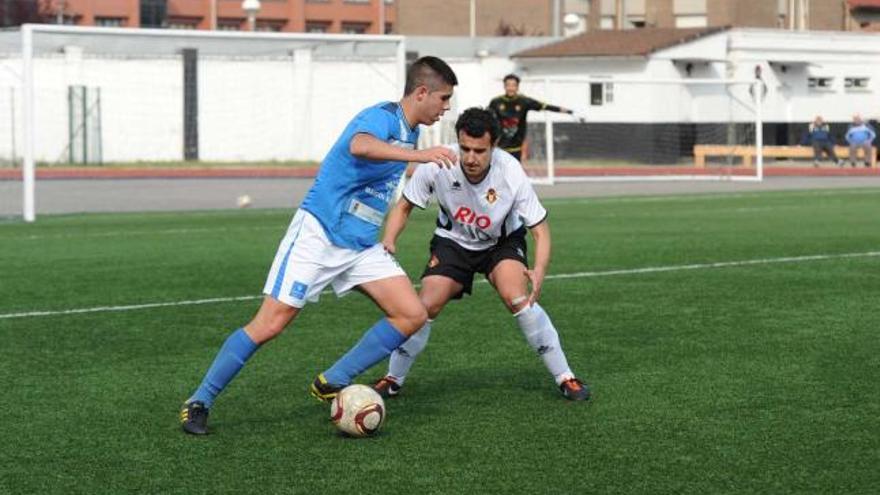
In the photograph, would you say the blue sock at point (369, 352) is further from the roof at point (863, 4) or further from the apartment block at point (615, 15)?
the roof at point (863, 4)

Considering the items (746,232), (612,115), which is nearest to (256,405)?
(746,232)

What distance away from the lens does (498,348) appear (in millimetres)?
10750

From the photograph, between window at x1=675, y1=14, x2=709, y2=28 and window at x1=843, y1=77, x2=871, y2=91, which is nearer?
window at x1=843, y1=77, x2=871, y2=91

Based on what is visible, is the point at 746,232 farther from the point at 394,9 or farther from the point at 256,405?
the point at 394,9

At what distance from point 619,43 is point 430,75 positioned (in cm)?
4931

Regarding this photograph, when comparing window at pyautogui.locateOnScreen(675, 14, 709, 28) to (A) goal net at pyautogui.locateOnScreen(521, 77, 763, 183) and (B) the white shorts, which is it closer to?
(A) goal net at pyautogui.locateOnScreen(521, 77, 763, 183)

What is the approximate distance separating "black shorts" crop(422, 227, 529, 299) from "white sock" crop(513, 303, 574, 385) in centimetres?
27

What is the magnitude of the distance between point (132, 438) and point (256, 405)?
1.03 meters

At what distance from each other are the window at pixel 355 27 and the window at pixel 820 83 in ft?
91.2

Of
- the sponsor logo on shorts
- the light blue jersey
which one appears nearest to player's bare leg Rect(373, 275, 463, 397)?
the light blue jersey

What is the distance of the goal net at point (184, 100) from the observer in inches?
1114

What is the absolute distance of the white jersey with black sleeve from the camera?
28.1 feet

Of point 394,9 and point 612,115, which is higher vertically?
point 394,9

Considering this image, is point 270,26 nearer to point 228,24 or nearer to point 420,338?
point 228,24
